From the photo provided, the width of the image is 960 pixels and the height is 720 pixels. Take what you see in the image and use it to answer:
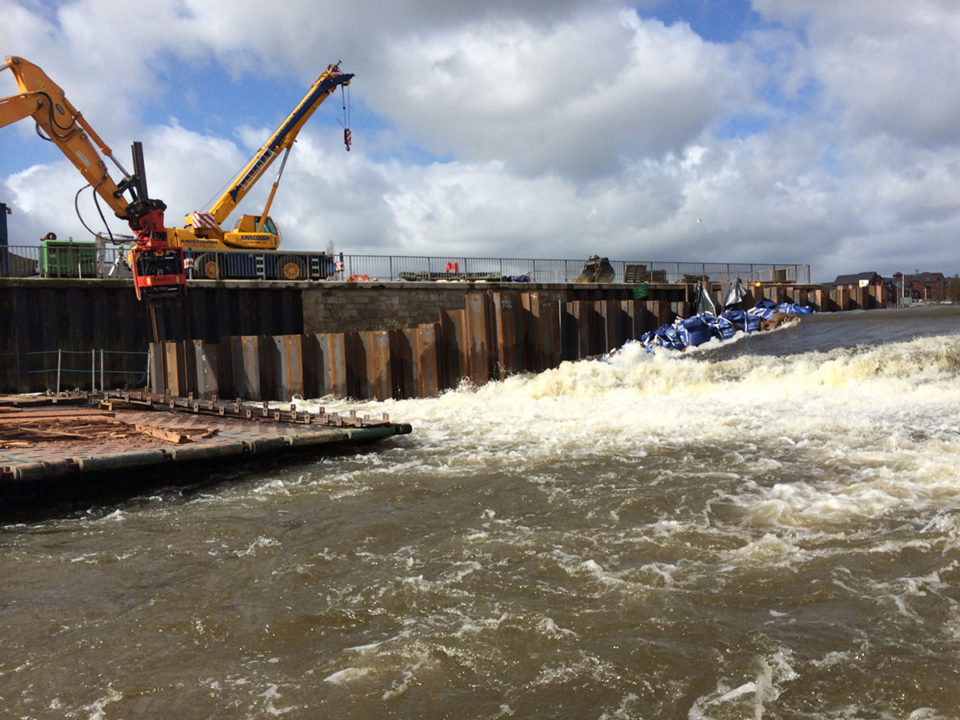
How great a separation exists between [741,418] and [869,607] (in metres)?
6.69

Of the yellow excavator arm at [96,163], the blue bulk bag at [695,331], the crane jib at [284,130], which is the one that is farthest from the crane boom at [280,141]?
the blue bulk bag at [695,331]

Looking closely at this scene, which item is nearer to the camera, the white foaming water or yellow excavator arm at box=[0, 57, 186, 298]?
the white foaming water

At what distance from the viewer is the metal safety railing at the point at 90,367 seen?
58.3 feet

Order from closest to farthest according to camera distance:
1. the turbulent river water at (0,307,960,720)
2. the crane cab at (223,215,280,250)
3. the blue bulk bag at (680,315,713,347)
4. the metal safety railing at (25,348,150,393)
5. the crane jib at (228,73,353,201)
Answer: the turbulent river water at (0,307,960,720) → the metal safety railing at (25,348,150,393) → the blue bulk bag at (680,315,713,347) → the crane cab at (223,215,280,250) → the crane jib at (228,73,353,201)

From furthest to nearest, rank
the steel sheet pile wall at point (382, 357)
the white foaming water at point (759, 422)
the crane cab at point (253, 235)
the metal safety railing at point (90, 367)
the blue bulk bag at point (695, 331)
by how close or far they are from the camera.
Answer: the crane cab at point (253, 235), the blue bulk bag at point (695, 331), the metal safety railing at point (90, 367), the steel sheet pile wall at point (382, 357), the white foaming water at point (759, 422)

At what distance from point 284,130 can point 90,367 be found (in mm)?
11333

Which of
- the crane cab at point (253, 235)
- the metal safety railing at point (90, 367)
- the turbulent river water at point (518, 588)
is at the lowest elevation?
the turbulent river water at point (518, 588)

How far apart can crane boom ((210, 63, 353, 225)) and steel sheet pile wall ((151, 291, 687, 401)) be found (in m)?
9.72

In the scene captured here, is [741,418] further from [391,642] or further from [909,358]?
[391,642]

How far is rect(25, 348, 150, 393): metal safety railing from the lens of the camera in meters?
17.8

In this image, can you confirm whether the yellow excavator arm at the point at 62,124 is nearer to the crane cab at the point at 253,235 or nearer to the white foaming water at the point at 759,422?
the crane cab at the point at 253,235

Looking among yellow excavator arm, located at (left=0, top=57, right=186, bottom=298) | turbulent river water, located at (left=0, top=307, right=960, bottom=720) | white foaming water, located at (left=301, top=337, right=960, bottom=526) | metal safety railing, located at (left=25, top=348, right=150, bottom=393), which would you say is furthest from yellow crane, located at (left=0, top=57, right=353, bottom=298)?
turbulent river water, located at (left=0, top=307, right=960, bottom=720)

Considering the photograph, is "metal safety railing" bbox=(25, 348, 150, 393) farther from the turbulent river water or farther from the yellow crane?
the turbulent river water

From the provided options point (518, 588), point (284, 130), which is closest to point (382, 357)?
point (518, 588)
